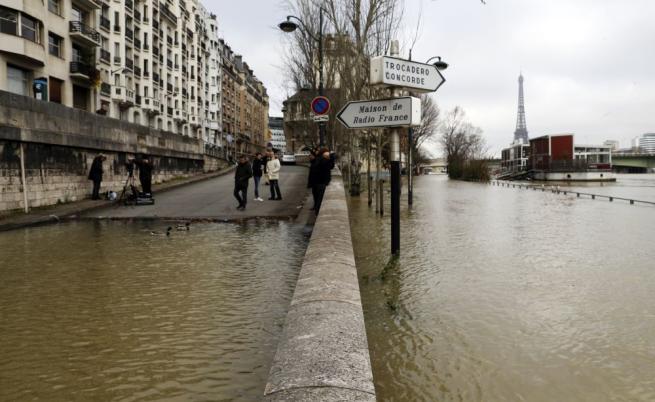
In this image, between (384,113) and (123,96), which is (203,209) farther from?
(123,96)

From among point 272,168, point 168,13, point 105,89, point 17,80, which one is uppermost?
point 168,13

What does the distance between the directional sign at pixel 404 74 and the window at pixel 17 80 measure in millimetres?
27388

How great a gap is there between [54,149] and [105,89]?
90.2 feet

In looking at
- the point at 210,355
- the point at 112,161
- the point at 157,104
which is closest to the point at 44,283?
the point at 210,355

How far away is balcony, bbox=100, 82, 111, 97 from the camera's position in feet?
129

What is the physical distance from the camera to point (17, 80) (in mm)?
28109

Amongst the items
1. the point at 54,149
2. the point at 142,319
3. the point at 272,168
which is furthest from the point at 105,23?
the point at 142,319


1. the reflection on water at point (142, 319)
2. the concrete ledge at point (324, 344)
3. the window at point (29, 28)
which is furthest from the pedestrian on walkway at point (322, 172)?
the window at point (29, 28)

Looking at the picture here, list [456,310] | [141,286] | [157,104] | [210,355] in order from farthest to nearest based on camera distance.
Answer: [157,104], [141,286], [456,310], [210,355]

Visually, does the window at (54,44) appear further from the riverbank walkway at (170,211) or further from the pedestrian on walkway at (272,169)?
the pedestrian on walkway at (272,169)

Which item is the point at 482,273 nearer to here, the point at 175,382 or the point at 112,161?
the point at 175,382

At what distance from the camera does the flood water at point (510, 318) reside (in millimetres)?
3303

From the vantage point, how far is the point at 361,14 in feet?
59.1

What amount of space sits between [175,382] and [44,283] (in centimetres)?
353
